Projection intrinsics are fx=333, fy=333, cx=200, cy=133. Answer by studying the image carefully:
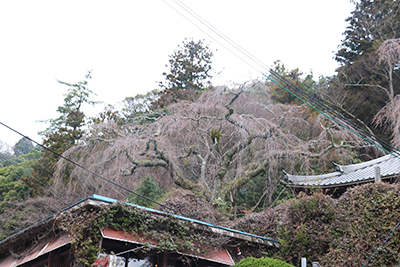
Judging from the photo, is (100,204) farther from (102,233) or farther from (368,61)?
(368,61)

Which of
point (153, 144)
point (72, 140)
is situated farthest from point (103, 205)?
point (72, 140)

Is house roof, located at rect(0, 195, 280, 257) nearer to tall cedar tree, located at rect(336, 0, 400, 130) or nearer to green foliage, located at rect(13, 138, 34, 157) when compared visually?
tall cedar tree, located at rect(336, 0, 400, 130)

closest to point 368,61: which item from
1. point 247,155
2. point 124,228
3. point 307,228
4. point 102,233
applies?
point 247,155

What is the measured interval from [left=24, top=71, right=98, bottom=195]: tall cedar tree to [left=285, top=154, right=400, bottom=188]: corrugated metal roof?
9.98 metres

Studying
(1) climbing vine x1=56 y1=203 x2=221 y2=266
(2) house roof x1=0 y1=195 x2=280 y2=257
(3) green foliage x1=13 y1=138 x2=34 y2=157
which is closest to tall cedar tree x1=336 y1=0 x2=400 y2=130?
(2) house roof x1=0 y1=195 x2=280 y2=257

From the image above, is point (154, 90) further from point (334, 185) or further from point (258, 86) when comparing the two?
point (334, 185)

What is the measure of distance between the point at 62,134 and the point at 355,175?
52.2 feet

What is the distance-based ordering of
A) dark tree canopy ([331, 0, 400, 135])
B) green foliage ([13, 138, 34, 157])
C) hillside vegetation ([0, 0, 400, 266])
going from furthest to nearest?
green foliage ([13, 138, 34, 157])
dark tree canopy ([331, 0, 400, 135])
hillside vegetation ([0, 0, 400, 266])

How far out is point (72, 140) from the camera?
19469 millimetres

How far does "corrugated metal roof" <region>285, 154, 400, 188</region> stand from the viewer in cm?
862

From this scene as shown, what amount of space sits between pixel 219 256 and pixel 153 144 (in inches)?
208

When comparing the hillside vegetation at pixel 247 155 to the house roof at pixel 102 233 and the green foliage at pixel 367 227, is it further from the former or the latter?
the house roof at pixel 102 233

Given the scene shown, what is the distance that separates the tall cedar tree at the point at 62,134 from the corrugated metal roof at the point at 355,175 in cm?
998

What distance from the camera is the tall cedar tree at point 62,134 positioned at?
57.5 ft
